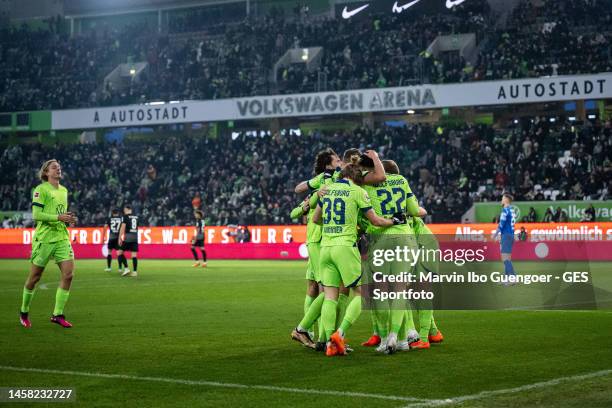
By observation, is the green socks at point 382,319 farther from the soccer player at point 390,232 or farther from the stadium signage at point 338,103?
the stadium signage at point 338,103

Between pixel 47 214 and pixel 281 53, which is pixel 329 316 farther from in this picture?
pixel 281 53

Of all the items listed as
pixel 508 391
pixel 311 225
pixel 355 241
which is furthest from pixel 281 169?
pixel 508 391

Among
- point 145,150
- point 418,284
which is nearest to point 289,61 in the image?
point 145,150

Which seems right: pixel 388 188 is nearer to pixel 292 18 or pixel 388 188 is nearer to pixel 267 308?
pixel 267 308

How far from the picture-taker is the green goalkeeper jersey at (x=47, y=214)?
13438mm

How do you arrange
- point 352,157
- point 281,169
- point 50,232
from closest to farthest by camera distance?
1. point 352,157
2. point 50,232
3. point 281,169

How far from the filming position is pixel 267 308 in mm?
16938

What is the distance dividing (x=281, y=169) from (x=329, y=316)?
1477 inches

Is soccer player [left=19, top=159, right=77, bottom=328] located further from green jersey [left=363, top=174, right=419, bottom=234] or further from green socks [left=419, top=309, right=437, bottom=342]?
green socks [left=419, top=309, right=437, bottom=342]

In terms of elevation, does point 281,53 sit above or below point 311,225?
above

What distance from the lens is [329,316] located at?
1034 centimetres

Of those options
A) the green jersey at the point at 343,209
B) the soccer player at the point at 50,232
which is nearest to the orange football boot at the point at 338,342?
the green jersey at the point at 343,209

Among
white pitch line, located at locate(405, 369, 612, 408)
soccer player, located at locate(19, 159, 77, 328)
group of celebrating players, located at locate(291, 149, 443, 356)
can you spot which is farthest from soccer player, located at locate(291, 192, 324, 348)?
soccer player, located at locate(19, 159, 77, 328)

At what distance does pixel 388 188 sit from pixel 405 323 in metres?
1.62
